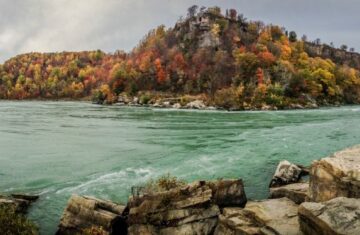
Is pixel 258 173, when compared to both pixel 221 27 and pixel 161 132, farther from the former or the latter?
pixel 221 27

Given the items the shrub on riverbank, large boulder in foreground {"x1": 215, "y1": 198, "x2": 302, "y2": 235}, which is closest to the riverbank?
large boulder in foreground {"x1": 215, "y1": 198, "x2": 302, "y2": 235}

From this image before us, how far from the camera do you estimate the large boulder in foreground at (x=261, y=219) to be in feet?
41.3

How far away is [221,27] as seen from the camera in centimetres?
17662

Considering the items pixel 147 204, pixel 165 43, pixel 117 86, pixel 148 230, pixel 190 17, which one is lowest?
pixel 148 230

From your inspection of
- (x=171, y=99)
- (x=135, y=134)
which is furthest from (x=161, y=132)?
(x=171, y=99)

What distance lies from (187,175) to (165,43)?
166 metres

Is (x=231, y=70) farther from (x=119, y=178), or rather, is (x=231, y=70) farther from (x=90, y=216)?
(x=90, y=216)

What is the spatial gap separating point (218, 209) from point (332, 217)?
222 inches

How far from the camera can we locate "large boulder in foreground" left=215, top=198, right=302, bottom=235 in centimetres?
1258

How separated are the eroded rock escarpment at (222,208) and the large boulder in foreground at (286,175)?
3.82 m

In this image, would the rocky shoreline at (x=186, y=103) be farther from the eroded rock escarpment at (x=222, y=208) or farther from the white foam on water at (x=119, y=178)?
the eroded rock escarpment at (x=222, y=208)

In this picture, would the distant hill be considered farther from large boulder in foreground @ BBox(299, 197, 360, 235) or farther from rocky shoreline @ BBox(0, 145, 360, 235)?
large boulder in foreground @ BBox(299, 197, 360, 235)

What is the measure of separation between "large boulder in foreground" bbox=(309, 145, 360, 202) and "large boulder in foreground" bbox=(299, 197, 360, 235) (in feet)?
5.69

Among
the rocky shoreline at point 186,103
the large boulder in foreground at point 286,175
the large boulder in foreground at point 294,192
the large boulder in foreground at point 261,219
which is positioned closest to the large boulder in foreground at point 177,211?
the large boulder in foreground at point 261,219
